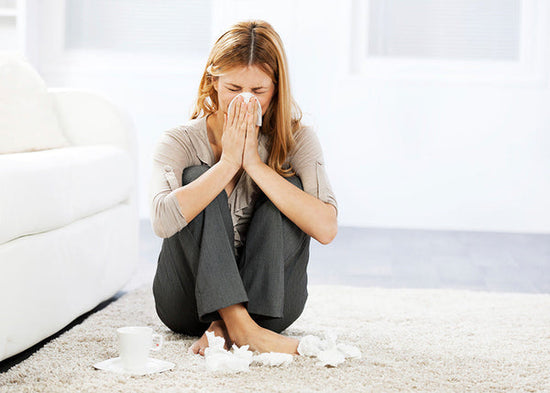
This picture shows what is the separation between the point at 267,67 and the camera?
1706 mm

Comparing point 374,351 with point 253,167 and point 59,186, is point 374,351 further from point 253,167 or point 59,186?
point 59,186

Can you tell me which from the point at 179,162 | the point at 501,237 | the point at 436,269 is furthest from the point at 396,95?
the point at 179,162

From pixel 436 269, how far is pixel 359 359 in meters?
1.41

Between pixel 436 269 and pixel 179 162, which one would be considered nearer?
pixel 179 162

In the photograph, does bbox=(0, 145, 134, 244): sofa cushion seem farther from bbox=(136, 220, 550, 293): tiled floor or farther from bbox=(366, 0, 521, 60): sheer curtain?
bbox=(366, 0, 521, 60): sheer curtain

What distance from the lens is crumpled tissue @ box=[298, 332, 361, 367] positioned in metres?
1.58

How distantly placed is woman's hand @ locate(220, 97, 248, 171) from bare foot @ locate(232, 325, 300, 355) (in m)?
0.37

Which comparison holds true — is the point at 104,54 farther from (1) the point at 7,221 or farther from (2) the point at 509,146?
(1) the point at 7,221

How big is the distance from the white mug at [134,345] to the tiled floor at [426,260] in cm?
104

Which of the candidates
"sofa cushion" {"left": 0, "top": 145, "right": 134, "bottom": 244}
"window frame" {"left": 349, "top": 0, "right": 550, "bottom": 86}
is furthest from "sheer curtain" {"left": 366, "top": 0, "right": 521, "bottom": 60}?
"sofa cushion" {"left": 0, "top": 145, "right": 134, "bottom": 244}

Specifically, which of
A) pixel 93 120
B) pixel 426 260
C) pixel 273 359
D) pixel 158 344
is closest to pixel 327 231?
pixel 273 359

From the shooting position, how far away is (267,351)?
1.59m

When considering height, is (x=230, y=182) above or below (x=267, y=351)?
above

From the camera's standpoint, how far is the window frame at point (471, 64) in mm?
4074
